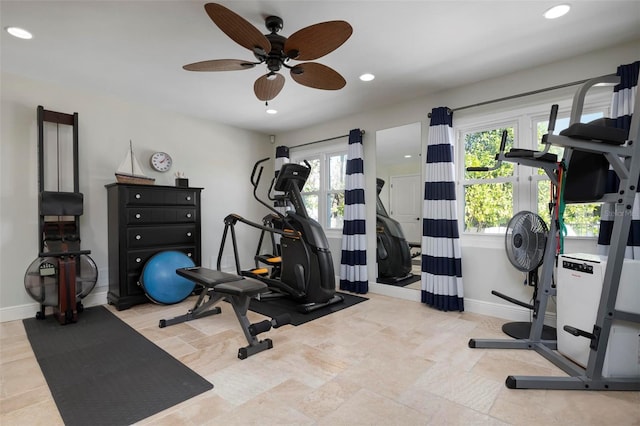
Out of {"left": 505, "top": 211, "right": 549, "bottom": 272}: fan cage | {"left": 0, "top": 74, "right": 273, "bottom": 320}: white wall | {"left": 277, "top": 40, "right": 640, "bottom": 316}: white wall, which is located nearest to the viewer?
{"left": 505, "top": 211, "right": 549, "bottom": 272}: fan cage

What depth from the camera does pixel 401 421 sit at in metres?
1.53

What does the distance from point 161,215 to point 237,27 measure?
2656 millimetres

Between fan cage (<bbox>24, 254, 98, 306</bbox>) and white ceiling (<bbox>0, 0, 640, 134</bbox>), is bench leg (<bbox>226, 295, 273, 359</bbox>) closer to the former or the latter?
fan cage (<bbox>24, 254, 98, 306</bbox>)

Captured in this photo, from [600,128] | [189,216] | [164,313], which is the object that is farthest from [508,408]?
[189,216]

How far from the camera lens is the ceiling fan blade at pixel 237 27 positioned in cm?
154

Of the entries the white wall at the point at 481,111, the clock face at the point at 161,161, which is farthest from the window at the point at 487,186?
the clock face at the point at 161,161

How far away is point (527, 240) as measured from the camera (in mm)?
2588

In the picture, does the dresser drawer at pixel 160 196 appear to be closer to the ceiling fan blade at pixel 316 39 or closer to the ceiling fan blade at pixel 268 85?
the ceiling fan blade at pixel 268 85

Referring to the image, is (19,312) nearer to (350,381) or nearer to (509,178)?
(350,381)

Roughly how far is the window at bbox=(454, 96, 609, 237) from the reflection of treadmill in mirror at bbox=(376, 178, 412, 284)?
84 centimetres

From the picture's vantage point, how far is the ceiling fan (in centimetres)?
164

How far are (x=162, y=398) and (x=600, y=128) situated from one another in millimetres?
2954

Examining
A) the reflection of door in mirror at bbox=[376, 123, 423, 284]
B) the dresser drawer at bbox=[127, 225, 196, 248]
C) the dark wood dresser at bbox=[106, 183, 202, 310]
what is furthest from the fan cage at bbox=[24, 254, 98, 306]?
the reflection of door in mirror at bbox=[376, 123, 423, 284]

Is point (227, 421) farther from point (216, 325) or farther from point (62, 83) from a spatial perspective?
point (62, 83)
